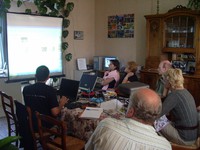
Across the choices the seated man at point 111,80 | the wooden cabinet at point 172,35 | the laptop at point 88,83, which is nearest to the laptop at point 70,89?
the laptop at point 88,83

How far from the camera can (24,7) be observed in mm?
5477

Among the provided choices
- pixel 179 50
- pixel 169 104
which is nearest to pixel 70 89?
pixel 169 104

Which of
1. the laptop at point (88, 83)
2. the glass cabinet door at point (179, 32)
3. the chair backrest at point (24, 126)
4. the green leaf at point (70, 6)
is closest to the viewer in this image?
the chair backrest at point (24, 126)

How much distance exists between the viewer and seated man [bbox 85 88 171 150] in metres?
1.41

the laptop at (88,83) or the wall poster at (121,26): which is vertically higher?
the wall poster at (121,26)

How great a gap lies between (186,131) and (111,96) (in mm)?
1183

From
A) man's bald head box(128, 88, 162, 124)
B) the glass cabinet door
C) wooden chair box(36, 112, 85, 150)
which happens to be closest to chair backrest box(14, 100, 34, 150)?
wooden chair box(36, 112, 85, 150)

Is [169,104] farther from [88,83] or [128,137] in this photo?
[88,83]

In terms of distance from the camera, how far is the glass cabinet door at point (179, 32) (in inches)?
183

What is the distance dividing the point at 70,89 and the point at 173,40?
265 centimetres

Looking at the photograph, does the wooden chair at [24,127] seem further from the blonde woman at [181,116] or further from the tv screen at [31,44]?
the tv screen at [31,44]

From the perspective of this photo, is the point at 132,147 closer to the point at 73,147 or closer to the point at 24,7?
the point at 73,147

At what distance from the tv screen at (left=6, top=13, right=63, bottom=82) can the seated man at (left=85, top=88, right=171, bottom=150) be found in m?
3.23

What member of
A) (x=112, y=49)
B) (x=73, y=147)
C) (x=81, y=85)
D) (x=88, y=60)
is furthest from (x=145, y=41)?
(x=73, y=147)
